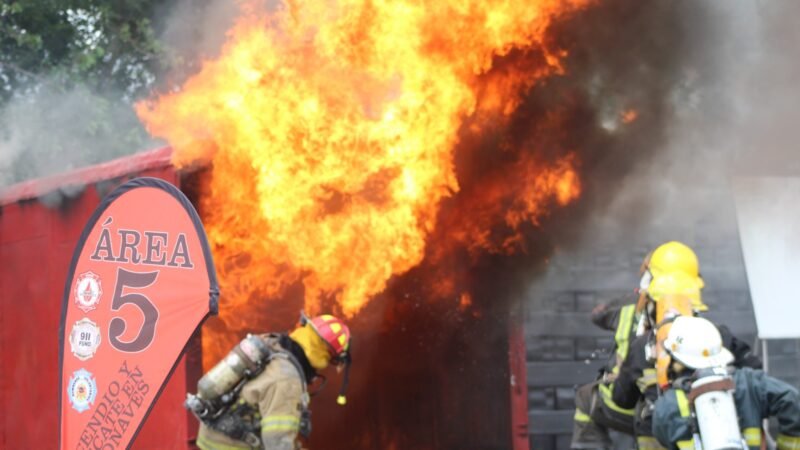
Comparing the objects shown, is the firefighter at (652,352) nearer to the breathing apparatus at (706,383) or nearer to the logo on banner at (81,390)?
the breathing apparatus at (706,383)

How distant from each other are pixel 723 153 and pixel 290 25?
3.49m

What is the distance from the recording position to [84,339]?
6.86 metres

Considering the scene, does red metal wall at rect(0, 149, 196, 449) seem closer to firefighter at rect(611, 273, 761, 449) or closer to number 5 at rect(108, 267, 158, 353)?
number 5 at rect(108, 267, 158, 353)

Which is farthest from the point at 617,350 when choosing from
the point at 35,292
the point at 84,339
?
the point at 35,292

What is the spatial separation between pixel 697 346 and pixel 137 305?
3.16 metres

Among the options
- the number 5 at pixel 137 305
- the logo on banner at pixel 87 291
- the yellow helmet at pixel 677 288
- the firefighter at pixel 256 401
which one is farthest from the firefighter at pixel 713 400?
the logo on banner at pixel 87 291

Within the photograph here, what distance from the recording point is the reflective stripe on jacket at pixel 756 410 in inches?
196

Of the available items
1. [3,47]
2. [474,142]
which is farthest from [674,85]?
[3,47]

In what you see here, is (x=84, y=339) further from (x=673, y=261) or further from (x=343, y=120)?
(x=673, y=261)

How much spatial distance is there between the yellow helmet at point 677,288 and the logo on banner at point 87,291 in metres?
3.28

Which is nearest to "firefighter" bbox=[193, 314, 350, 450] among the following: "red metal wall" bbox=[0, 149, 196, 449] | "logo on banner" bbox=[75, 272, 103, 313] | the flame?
"logo on banner" bbox=[75, 272, 103, 313]

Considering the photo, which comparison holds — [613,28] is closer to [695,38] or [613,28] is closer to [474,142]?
[695,38]

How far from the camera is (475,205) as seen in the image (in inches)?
331

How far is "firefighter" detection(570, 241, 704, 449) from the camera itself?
6711 millimetres
